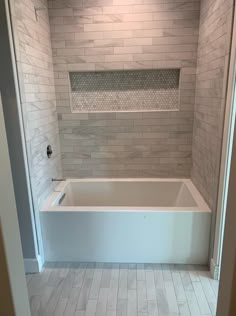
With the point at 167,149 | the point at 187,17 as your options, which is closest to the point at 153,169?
the point at 167,149

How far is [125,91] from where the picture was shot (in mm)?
2754

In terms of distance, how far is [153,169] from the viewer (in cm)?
288

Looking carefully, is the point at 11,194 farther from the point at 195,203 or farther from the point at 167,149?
the point at 167,149

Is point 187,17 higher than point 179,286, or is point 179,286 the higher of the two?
point 187,17

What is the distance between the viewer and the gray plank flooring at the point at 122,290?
68.5 inches

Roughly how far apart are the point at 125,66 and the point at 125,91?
278 millimetres

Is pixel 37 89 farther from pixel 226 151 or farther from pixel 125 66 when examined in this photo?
pixel 226 151

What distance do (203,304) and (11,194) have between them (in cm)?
164

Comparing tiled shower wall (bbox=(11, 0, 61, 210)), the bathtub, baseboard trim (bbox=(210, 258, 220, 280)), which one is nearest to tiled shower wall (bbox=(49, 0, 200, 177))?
tiled shower wall (bbox=(11, 0, 61, 210))

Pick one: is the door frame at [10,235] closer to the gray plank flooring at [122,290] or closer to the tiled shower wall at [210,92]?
→ the gray plank flooring at [122,290]

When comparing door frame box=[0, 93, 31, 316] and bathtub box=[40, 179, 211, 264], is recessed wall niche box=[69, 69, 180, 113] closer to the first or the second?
bathtub box=[40, 179, 211, 264]

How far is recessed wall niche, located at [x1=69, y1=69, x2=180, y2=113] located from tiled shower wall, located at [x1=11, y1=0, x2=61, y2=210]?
12.5 inches

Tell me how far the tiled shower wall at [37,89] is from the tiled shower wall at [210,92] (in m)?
1.52

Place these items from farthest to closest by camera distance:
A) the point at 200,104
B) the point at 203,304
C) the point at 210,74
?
the point at 200,104
the point at 210,74
the point at 203,304
